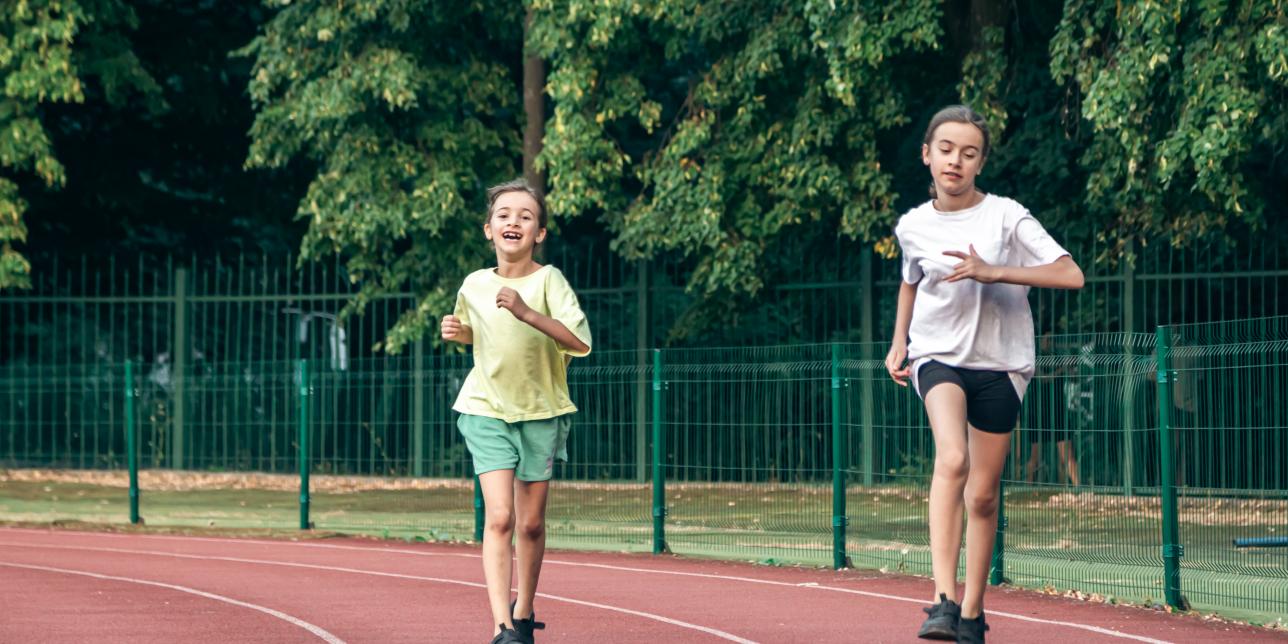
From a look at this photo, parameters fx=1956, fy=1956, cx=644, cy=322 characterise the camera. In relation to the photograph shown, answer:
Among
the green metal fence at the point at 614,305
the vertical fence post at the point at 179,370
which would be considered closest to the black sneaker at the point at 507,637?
the green metal fence at the point at 614,305

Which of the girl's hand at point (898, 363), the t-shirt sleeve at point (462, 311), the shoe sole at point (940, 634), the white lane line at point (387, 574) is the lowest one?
the white lane line at point (387, 574)

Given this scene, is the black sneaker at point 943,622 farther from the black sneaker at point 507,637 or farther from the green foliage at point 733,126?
the green foliage at point 733,126

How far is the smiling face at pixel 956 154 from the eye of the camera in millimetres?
7141

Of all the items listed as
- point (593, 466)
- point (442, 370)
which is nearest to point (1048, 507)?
point (593, 466)

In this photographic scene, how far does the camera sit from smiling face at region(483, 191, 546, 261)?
7812 millimetres

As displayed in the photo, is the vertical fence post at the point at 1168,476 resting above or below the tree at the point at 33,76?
below

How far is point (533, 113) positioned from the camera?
2289cm

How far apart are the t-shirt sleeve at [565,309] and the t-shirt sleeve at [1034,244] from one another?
1727 mm

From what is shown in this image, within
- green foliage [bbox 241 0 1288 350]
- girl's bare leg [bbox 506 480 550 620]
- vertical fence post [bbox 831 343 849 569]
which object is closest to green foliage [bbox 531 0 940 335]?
green foliage [bbox 241 0 1288 350]

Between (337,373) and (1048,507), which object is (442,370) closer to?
(337,373)

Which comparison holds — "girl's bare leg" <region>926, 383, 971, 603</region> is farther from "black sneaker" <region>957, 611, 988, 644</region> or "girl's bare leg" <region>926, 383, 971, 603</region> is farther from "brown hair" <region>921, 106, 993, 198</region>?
"brown hair" <region>921, 106, 993, 198</region>

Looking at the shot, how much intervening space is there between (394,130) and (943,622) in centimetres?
1645

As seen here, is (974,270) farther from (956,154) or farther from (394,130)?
(394,130)

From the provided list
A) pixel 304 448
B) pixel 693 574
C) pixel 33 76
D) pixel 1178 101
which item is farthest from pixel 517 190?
pixel 33 76
